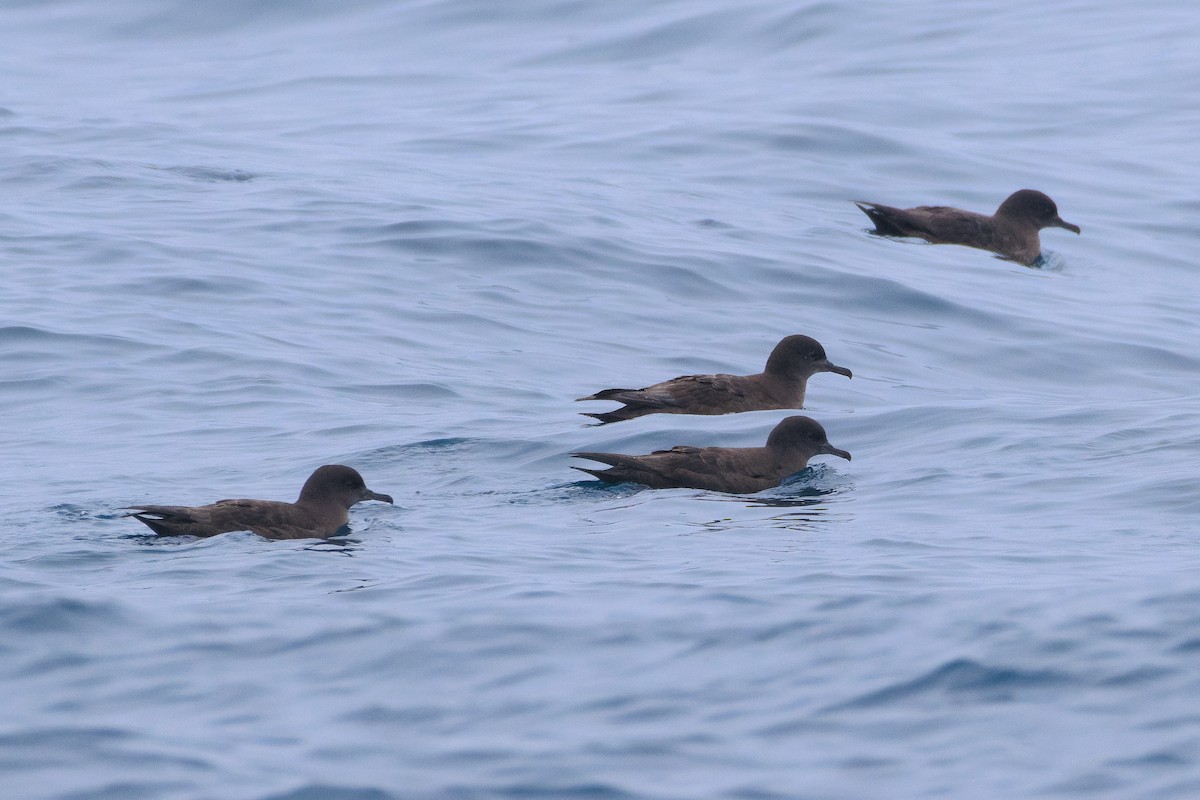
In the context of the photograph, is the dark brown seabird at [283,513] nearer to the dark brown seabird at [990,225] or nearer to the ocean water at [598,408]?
the ocean water at [598,408]

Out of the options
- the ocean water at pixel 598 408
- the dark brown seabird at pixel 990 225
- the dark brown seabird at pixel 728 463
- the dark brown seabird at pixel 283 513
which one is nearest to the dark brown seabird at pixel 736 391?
the ocean water at pixel 598 408

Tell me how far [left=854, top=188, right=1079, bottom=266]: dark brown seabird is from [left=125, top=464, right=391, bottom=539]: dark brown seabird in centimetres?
941

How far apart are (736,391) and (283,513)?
14.1ft

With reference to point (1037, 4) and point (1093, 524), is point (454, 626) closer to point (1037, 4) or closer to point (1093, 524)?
point (1093, 524)

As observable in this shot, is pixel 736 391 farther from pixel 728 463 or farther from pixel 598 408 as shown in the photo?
pixel 728 463

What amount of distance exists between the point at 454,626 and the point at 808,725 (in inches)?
71.7

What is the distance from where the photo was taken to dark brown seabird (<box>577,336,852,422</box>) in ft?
40.9

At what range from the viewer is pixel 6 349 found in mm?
13930

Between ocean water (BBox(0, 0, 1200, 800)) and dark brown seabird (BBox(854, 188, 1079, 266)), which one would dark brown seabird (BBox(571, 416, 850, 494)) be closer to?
ocean water (BBox(0, 0, 1200, 800))

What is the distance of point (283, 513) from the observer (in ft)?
32.0

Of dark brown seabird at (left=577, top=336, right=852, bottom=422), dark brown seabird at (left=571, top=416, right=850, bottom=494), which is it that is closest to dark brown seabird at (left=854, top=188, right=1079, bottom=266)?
dark brown seabird at (left=577, top=336, right=852, bottom=422)

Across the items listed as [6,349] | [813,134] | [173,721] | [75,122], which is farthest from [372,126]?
[173,721]

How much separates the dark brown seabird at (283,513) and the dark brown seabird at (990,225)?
371 inches

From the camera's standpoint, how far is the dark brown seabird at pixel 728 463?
1078 centimetres
